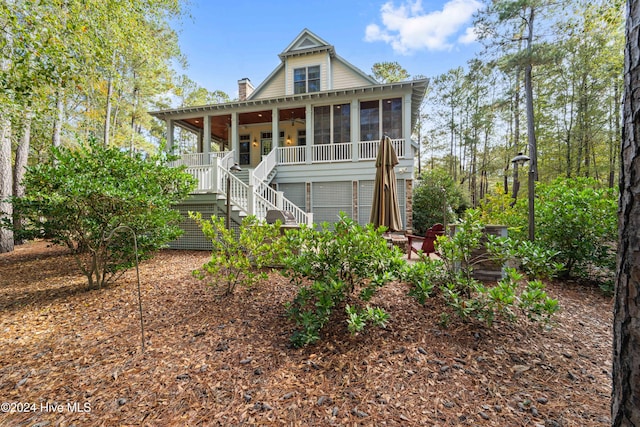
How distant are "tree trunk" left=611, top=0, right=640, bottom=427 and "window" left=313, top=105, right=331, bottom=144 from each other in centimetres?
1053

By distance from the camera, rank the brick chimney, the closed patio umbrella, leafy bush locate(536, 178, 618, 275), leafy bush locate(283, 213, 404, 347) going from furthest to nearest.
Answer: the brick chimney < the closed patio umbrella < leafy bush locate(536, 178, 618, 275) < leafy bush locate(283, 213, 404, 347)

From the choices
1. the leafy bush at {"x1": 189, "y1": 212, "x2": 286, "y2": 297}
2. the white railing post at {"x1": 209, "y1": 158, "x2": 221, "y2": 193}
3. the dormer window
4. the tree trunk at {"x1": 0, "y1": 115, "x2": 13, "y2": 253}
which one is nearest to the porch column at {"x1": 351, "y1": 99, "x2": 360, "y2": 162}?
the dormer window

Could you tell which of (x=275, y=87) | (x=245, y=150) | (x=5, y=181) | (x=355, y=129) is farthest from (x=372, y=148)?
(x=5, y=181)

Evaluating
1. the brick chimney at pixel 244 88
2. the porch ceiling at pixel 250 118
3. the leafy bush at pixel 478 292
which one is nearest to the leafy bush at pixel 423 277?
the leafy bush at pixel 478 292

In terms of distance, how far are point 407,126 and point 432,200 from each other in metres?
4.08

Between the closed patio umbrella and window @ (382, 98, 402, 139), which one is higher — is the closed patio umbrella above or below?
below

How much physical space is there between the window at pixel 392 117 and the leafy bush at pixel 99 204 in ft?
27.4

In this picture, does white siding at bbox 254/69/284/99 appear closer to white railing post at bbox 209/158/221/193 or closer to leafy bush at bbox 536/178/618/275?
white railing post at bbox 209/158/221/193

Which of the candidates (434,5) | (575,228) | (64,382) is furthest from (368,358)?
(434,5)

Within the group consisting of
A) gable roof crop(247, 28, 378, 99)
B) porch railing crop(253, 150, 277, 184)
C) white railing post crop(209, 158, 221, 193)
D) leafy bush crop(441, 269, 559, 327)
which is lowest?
leafy bush crop(441, 269, 559, 327)

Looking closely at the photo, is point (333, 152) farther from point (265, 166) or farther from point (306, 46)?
point (306, 46)

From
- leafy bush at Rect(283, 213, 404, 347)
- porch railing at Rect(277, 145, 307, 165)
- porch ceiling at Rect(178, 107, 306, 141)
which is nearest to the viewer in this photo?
leafy bush at Rect(283, 213, 404, 347)

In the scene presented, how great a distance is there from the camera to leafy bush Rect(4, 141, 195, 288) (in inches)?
142

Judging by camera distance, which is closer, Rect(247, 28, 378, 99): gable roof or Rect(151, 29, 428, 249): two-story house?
Rect(151, 29, 428, 249): two-story house
